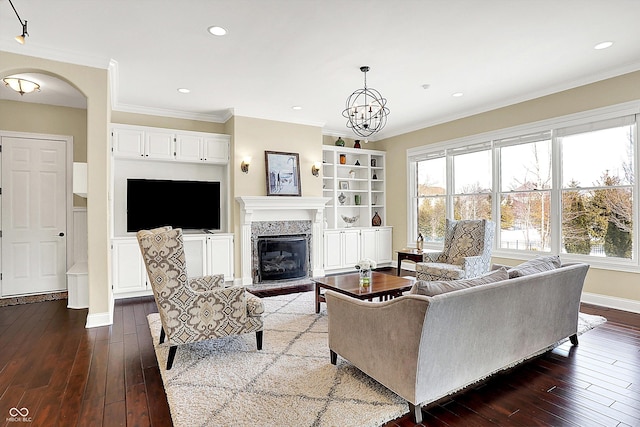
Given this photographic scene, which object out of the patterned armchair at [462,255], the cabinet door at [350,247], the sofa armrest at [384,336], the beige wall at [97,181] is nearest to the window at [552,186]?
the patterned armchair at [462,255]

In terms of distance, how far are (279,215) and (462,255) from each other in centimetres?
301

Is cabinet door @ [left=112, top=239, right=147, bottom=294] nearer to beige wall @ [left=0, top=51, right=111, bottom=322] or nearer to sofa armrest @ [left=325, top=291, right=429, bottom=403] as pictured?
beige wall @ [left=0, top=51, right=111, bottom=322]

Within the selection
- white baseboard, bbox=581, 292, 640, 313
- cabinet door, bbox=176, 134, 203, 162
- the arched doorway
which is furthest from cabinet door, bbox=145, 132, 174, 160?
white baseboard, bbox=581, 292, 640, 313

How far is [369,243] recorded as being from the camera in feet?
23.2

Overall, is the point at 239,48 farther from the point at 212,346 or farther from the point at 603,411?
the point at 603,411

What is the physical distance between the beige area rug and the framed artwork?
2997 millimetres

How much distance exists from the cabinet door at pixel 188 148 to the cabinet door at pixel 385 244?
384cm

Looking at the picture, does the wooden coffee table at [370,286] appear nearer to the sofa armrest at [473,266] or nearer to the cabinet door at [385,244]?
the sofa armrest at [473,266]

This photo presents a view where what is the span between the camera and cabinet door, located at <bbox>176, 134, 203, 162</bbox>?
17.8ft

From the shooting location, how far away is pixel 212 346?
3.09 meters

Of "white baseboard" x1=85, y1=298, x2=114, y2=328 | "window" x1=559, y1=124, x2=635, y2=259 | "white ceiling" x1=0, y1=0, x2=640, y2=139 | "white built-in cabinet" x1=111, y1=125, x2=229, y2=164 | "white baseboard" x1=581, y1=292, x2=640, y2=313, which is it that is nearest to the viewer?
"white ceiling" x1=0, y1=0, x2=640, y2=139

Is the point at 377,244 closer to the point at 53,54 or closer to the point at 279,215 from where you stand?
the point at 279,215

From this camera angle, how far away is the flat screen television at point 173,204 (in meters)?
5.21

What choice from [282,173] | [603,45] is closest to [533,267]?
[603,45]
